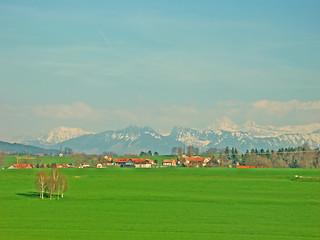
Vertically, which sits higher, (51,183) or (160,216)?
(51,183)

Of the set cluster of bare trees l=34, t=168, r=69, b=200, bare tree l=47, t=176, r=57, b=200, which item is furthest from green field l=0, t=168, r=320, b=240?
bare tree l=47, t=176, r=57, b=200

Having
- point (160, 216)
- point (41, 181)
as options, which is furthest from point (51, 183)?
point (160, 216)

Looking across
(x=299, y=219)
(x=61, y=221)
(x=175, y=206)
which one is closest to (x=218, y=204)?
(x=175, y=206)

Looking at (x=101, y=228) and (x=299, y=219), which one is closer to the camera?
(x=101, y=228)

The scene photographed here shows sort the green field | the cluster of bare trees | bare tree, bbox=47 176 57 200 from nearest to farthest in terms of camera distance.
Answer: the green field
bare tree, bbox=47 176 57 200
the cluster of bare trees

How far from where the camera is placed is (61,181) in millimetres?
67250

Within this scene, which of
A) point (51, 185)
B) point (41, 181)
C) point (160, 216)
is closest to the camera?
point (160, 216)

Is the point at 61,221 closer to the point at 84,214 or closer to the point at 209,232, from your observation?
the point at 84,214

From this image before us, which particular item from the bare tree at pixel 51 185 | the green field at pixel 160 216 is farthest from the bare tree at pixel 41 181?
the green field at pixel 160 216

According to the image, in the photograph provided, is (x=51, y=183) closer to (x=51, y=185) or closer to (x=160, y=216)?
(x=51, y=185)

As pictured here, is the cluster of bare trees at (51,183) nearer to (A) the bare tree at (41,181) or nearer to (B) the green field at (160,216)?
(A) the bare tree at (41,181)

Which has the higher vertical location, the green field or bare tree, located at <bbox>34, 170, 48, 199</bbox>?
bare tree, located at <bbox>34, 170, 48, 199</bbox>

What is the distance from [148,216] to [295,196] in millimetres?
29507

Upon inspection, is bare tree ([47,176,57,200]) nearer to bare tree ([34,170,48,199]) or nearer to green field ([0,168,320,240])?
bare tree ([34,170,48,199])
